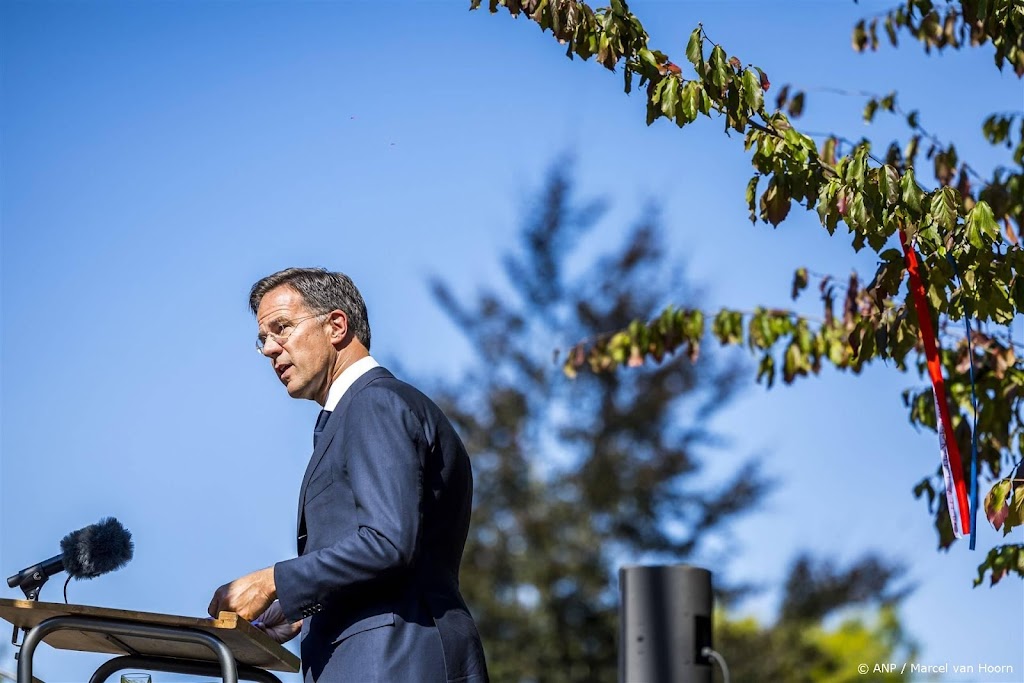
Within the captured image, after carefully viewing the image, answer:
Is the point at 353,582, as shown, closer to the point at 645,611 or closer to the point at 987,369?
the point at 645,611

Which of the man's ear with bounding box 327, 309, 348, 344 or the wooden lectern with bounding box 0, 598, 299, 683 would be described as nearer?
the wooden lectern with bounding box 0, 598, 299, 683

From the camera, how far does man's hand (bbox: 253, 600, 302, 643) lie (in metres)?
3.05

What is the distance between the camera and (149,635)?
98.9 inches

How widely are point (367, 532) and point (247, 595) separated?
0.93 feet

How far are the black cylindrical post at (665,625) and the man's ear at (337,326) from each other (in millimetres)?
2369

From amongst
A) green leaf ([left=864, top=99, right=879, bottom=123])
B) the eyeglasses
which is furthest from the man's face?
green leaf ([left=864, top=99, right=879, bottom=123])

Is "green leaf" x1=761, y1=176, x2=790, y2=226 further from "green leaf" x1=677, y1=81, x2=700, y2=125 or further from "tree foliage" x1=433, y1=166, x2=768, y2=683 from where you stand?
"tree foliage" x1=433, y1=166, x2=768, y2=683

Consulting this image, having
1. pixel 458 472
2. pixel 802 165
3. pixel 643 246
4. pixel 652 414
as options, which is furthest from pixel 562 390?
pixel 458 472

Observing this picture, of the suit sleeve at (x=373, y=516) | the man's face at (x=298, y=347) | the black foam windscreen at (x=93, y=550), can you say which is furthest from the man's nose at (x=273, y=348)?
the black foam windscreen at (x=93, y=550)


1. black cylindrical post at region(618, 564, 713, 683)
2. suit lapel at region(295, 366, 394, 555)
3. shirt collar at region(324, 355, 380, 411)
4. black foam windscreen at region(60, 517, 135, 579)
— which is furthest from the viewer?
black cylindrical post at region(618, 564, 713, 683)

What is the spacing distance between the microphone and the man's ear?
0.60 meters

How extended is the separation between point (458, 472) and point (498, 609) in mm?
13033

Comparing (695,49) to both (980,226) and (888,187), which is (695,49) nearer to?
(888,187)

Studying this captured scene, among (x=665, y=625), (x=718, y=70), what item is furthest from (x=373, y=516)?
(x=665, y=625)
